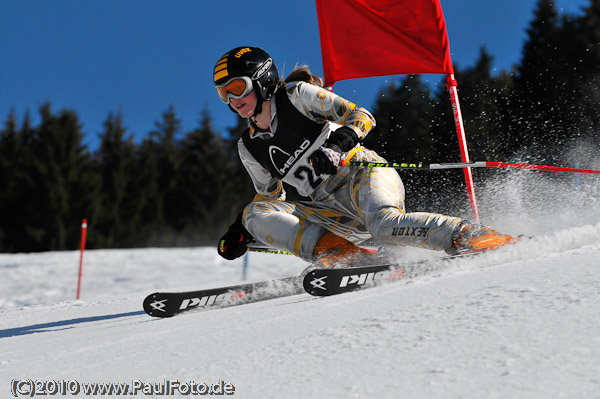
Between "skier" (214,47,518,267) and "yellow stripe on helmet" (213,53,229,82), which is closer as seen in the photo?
"skier" (214,47,518,267)

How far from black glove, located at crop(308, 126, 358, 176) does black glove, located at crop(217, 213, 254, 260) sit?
35.4 inches

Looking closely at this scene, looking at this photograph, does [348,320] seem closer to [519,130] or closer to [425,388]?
[425,388]

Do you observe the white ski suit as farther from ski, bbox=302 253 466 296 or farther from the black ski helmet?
ski, bbox=302 253 466 296

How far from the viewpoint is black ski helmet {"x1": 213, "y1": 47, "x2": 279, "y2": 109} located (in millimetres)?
3086

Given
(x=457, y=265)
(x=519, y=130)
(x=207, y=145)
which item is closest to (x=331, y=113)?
(x=457, y=265)

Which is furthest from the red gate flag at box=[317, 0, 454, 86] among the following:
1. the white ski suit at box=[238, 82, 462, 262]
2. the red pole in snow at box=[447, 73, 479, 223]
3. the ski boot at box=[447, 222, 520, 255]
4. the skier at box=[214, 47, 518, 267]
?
the ski boot at box=[447, 222, 520, 255]

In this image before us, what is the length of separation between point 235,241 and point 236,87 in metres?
1.00

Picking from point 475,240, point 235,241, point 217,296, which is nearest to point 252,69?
point 235,241

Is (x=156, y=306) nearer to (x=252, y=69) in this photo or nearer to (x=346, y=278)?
(x=346, y=278)

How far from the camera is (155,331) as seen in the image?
85.2 inches

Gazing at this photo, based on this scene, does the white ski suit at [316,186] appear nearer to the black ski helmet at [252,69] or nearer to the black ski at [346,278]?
the black ski helmet at [252,69]

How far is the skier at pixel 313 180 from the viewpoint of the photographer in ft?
9.44

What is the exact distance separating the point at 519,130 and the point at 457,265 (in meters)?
13.7

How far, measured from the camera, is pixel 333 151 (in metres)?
2.85
